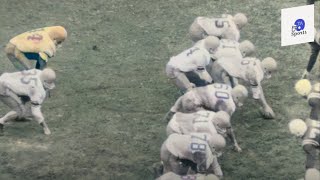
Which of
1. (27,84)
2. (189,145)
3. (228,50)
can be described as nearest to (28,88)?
(27,84)

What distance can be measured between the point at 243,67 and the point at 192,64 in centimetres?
60

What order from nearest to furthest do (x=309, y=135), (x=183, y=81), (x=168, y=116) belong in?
(x=309, y=135) → (x=183, y=81) → (x=168, y=116)

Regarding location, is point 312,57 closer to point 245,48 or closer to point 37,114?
point 245,48

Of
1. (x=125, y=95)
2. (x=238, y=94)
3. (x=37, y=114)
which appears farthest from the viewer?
(x=125, y=95)

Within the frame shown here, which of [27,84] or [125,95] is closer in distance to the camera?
[27,84]

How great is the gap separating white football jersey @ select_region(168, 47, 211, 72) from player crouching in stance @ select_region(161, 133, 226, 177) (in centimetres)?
146

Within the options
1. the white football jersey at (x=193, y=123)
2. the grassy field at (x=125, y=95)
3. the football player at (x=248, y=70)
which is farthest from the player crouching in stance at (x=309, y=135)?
the football player at (x=248, y=70)

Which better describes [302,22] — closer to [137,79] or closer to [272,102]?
→ [272,102]

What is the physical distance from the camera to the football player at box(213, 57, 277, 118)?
8055mm

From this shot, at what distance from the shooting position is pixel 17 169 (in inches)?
296

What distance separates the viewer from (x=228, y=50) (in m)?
8.32

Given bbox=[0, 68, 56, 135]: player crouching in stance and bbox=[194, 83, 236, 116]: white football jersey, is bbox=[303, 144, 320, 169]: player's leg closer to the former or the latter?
bbox=[194, 83, 236, 116]: white football jersey

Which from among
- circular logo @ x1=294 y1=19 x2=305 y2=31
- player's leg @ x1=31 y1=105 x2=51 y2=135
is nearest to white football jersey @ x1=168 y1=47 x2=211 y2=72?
circular logo @ x1=294 y1=19 x2=305 y2=31

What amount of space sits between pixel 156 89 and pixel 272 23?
262 centimetres
